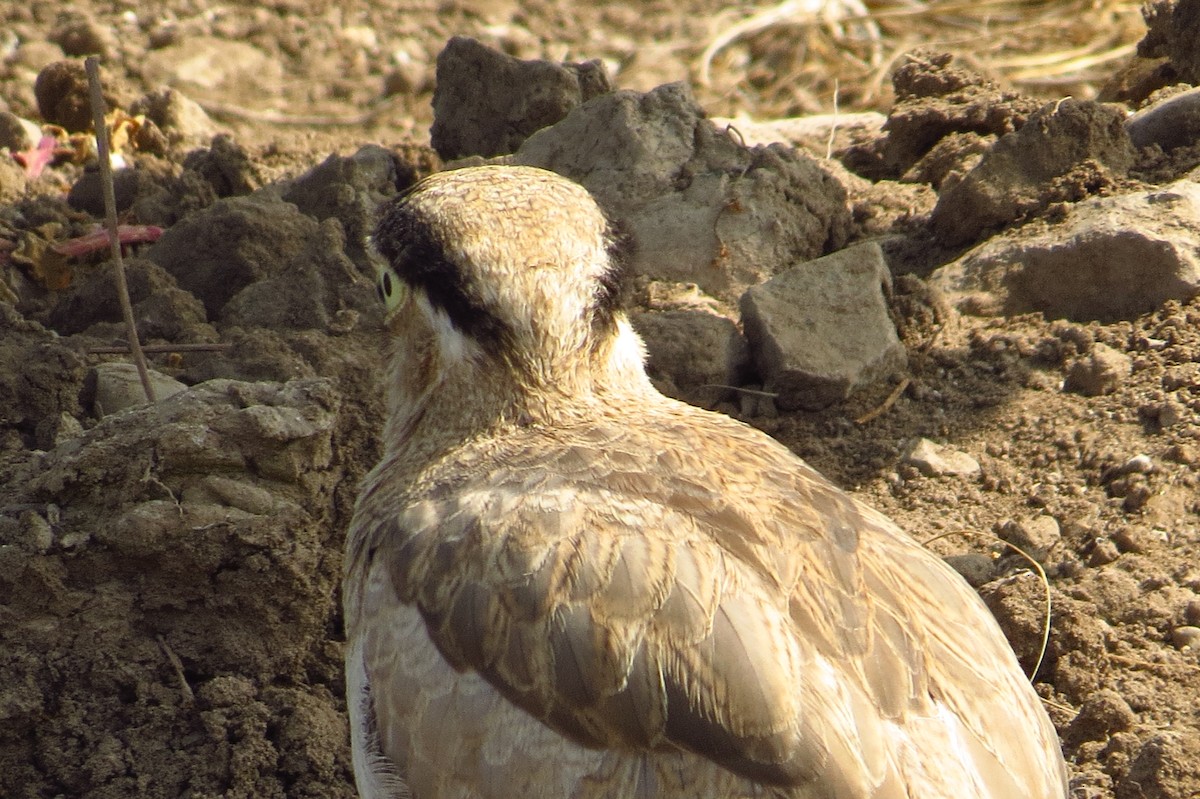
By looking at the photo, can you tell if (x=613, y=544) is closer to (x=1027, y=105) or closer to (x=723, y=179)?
(x=723, y=179)

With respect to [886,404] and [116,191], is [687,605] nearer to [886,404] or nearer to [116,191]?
[886,404]

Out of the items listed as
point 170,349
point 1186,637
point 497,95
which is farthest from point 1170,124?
point 170,349

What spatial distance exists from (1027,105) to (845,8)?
4791 millimetres

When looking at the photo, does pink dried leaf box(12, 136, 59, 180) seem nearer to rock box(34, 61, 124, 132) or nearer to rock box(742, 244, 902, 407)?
rock box(34, 61, 124, 132)

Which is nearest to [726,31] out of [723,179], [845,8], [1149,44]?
[845,8]

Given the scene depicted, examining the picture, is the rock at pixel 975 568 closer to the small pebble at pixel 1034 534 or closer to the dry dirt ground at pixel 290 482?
the dry dirt ground at pixel 290 482

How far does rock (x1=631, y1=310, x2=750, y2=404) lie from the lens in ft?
17.3

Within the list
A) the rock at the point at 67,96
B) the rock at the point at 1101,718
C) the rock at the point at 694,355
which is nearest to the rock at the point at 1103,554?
the rock at the point at 1101,718

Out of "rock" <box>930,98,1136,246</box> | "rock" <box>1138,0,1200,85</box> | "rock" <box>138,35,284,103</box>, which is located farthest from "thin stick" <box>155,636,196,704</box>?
"rock" <box>138,35,284,103</box>

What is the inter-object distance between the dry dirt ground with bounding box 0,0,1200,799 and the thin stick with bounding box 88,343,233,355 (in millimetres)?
15

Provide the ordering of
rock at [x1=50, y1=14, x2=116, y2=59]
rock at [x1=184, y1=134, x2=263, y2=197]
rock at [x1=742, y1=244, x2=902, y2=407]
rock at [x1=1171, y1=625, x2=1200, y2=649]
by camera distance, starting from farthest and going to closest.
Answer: rock at [x1=50, y1=14, x2=116, y2=59]
rock at [x1=184, y1=134, x2=263, y2=197]
rock at [x1=742, y1=244, x2=902, y2=407]
rock at [x1=1171, y1=625, x2=1200, y2=649]

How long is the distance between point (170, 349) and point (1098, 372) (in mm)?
3264

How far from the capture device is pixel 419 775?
3379 millimetres

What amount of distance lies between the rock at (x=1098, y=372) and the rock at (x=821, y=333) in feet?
1.96
